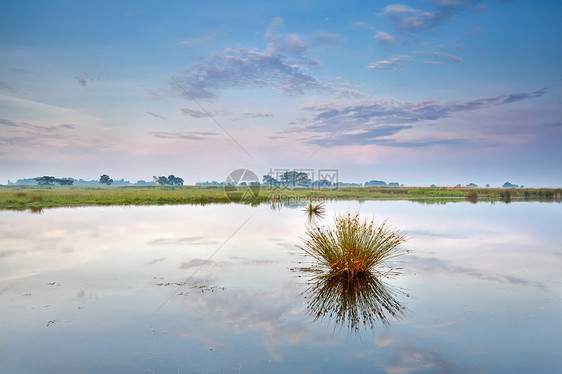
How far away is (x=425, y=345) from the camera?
5691 mm

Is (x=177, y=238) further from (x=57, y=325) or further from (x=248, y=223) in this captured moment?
(x=57, y=325)

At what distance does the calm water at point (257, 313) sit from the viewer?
5219mm

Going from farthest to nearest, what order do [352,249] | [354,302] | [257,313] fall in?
[352,249]
[354,302]
[257,313]

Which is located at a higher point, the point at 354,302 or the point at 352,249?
the point at 352,249

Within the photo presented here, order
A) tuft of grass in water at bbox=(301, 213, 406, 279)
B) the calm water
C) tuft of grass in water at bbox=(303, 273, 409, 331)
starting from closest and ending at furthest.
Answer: the calm water, tuft of grass in water at bbox=(303, 273, 409, 331), tuft of grass in water at bbox=(301, 213, 406, 279)

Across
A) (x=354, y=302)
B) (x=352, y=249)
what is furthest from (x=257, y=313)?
(x=352, y=249)

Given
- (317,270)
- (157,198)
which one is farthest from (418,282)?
(157,198)

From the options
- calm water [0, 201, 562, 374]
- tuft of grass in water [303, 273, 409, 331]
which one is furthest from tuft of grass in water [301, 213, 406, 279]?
calm water [0, 201, 562, 374]

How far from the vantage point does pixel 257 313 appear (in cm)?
700

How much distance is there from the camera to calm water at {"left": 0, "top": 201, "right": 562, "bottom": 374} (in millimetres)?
5219

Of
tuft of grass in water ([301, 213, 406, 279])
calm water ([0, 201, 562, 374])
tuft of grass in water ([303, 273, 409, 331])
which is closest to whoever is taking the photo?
calm water ([0, 201, 562, 374])

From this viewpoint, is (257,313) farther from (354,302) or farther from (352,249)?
(352,249)

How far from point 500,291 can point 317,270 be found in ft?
14.0

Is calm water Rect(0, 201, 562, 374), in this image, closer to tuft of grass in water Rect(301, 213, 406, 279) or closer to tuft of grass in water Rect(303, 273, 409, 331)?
tuft of grass in water Rect(303, 273, 409, 331)
